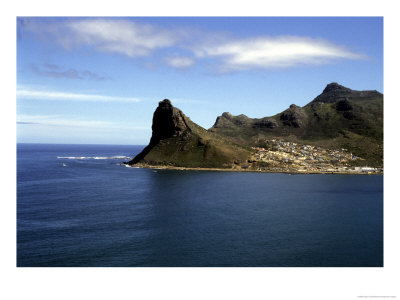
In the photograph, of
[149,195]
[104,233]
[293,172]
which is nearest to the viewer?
[104,233]

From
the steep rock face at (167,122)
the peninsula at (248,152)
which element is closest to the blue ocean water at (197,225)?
the peninsula at (248,152)

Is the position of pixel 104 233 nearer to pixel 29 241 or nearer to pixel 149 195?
pixel 29 241

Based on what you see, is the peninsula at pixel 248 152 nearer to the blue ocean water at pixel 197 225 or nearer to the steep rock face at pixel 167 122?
the steep rock face at pixel 167 122

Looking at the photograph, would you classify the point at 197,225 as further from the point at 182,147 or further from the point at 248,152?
the point at 248,152

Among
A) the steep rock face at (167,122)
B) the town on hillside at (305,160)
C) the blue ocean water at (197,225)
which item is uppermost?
the steep rock face at (167,122)

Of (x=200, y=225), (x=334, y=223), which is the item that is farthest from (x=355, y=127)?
(x=200, y=225)

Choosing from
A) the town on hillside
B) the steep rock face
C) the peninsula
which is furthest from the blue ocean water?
the steep rock face

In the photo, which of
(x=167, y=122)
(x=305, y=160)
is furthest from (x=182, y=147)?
(x=305, y=160)
